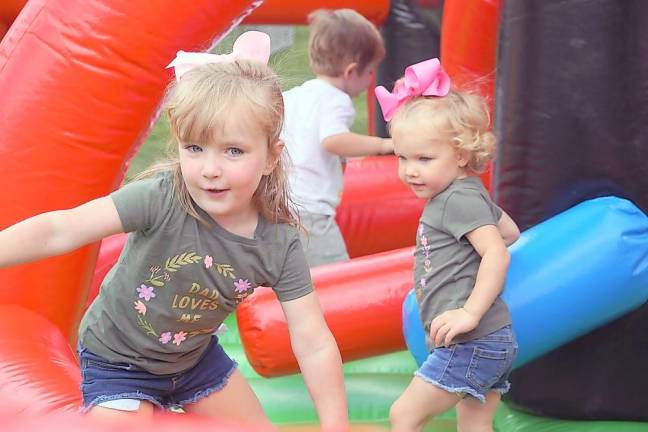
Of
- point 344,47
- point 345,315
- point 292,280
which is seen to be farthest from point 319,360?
point 344,47

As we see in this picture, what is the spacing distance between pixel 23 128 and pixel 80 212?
25.8 inches

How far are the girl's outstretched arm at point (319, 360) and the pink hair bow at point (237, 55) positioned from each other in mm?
484

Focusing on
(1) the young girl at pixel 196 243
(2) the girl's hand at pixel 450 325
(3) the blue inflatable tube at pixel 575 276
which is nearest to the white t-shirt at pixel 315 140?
(3) the blue inflatable tube at pixel 575 276

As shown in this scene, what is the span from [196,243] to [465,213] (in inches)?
27.1

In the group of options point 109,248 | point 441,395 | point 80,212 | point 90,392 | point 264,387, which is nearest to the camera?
point 80,212

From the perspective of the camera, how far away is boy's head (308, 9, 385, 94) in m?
4.02

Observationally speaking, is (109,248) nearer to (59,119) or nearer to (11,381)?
(59,119)

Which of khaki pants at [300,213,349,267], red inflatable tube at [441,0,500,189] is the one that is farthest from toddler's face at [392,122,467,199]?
red inflatable tube at [441,0,500,189]

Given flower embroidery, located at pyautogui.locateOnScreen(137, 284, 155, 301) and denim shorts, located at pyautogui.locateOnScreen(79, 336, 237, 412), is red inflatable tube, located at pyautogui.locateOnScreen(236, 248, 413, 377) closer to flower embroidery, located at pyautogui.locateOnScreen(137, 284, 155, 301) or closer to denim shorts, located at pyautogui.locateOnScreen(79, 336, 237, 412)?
denim shorts, located at pyautogui.locateOnScreen(79, 336, 237, 412)

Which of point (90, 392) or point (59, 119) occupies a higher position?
point (59, 119)

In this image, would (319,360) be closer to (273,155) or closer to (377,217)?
(273,155)

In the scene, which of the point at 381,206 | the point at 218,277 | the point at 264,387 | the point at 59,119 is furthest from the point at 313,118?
the point at 218,277

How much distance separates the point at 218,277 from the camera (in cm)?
220

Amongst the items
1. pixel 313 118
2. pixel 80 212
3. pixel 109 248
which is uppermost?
pixel 80 212
